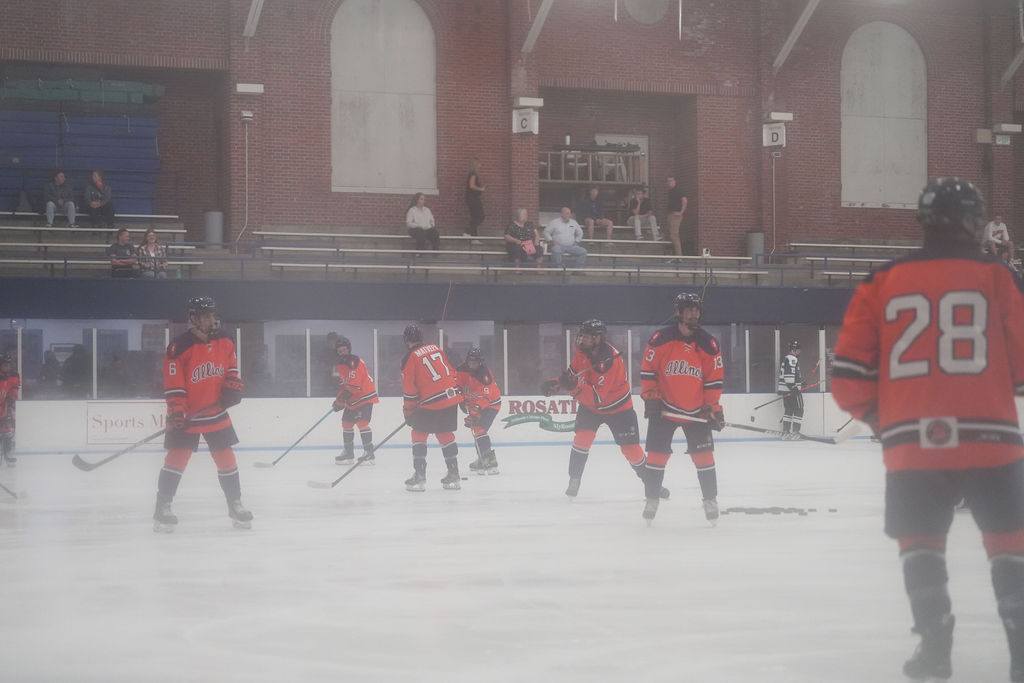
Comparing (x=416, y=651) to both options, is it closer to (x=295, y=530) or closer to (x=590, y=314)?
(x=295, y=530)

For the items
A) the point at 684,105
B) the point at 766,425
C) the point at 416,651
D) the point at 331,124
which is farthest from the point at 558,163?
the point at 416,651

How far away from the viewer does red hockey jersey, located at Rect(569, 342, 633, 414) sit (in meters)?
9.80

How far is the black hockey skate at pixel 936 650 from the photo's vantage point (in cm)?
379

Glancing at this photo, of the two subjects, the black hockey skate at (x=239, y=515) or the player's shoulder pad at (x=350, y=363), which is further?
the player's shoulder pad at (x=350, y=363)

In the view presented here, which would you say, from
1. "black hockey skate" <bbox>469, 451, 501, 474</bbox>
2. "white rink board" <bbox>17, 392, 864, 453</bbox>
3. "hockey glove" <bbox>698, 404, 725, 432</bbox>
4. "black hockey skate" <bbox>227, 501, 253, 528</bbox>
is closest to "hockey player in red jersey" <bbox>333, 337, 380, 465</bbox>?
"black hockey skate" <bbox>469, 451, 501, 474</bbox>

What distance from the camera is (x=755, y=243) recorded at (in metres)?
24.1

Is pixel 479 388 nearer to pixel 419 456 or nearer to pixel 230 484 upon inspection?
pixel 419 456

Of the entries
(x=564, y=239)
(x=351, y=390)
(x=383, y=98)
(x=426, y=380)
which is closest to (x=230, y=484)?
(x=426, y=380)

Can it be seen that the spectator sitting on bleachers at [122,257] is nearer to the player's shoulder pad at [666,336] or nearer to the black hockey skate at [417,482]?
the black hockey skate at [417,482]

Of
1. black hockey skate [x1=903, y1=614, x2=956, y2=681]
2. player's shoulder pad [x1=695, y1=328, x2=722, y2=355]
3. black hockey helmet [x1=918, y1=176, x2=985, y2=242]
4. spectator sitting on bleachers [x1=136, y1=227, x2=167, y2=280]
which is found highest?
spectator sitting on bleachers [x1=136, y1=227, x2=167, y2=280]

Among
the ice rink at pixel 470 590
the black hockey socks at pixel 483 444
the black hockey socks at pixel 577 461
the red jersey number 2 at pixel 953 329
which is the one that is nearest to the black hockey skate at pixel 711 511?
the ice rink at pixel 470 590

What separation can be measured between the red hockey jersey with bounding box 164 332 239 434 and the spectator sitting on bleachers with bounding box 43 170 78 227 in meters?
13.3

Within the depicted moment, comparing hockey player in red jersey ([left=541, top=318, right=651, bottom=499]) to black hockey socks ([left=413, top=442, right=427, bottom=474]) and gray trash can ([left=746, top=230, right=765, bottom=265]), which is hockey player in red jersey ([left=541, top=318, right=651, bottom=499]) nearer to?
black hockey socks ([left=413, top=442, right=427, bottom=474])

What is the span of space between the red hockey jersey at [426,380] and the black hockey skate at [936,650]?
7.35 metres
